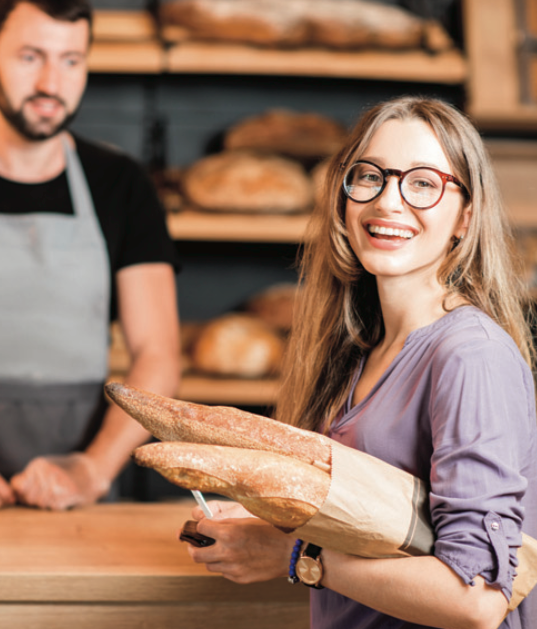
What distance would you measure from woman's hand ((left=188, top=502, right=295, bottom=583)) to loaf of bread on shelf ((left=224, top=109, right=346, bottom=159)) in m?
1.76

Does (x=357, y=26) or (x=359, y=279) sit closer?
(x=359, y=279)

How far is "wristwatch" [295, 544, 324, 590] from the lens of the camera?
82 centimetres

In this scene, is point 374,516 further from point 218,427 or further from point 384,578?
point 218,427

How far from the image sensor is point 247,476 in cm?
71

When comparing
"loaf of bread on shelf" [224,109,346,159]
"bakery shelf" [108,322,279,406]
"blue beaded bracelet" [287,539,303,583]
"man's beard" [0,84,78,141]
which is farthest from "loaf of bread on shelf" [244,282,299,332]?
"blue beaded bracelet" [287,539,303,583]

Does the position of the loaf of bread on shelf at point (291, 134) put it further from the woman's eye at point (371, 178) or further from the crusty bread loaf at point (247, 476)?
the crusty bread loaf at point (247, 476)

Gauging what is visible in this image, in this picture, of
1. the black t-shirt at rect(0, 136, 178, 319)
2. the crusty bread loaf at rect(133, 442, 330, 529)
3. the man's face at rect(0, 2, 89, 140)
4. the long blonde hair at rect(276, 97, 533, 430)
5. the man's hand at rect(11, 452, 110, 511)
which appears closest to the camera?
the crusty bread loaf at rect(133, 442, 330, 529)

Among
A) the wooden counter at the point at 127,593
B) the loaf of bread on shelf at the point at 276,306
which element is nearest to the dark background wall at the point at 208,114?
the loaf of bread on shelf at the point at 276,306

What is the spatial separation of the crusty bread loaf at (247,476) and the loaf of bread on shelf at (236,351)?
1.63m

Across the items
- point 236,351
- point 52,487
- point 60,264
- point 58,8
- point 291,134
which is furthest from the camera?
point 291,134

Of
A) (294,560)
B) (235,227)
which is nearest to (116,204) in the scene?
(235,227)

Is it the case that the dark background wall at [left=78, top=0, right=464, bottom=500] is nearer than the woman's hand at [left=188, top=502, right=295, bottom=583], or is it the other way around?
the woman's hand at [left=188, top=502, right=295, bottom=583]

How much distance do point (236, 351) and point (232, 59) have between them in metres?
0.92

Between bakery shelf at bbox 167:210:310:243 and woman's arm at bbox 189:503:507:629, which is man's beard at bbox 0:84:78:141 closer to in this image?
bakery shelf at bbox 167:210:310:243
